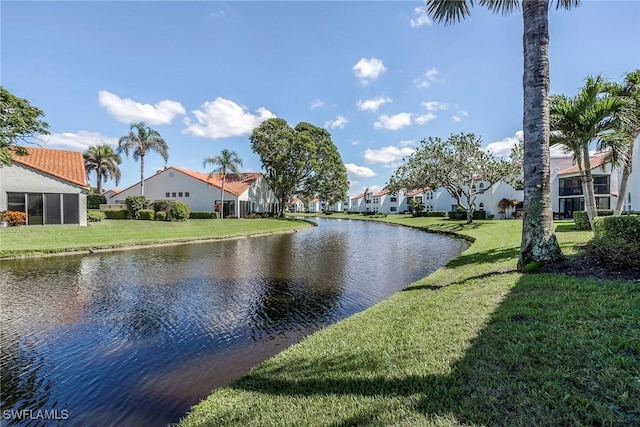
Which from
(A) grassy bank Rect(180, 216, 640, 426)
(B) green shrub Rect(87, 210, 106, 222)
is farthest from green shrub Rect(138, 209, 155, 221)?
(A) grassy bank Rect(180, 216, 640, 426)

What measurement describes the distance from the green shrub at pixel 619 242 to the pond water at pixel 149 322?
212 inches

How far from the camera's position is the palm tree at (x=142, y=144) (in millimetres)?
38938

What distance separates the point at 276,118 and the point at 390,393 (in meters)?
49.6

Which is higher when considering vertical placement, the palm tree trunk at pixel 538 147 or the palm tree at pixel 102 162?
the palm tree at pixel 102 162

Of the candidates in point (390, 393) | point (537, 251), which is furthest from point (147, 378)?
point (537, 251)

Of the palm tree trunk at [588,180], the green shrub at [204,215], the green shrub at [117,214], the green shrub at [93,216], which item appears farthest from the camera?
the green shrub at [204,215]

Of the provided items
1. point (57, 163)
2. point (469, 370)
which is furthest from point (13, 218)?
point (469, 370)

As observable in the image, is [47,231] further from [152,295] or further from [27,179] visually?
[152,295]

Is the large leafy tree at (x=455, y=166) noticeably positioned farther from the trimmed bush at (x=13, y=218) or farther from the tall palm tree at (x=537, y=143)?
the trimmed bush at (x=13, y=218)

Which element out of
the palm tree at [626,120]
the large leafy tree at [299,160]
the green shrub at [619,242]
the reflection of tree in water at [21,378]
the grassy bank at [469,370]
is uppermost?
the large leafy tree at [299,160]

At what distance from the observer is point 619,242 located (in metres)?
6.97

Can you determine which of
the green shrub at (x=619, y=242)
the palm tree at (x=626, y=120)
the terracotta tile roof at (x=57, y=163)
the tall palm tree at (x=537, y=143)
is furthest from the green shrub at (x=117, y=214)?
the palm tree at (x=626, y=120)

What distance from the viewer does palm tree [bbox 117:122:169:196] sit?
128ft

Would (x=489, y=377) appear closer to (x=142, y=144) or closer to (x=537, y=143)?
(x=537, y=143)
